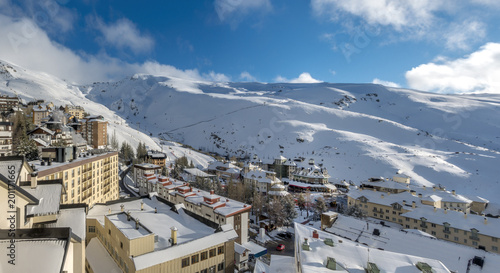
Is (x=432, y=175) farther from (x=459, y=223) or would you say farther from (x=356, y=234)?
(x=356, y=234)

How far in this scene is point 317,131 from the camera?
149875 mm

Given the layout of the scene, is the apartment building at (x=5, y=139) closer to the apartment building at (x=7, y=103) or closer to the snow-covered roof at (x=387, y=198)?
the apartment building at (x=7, y=103)

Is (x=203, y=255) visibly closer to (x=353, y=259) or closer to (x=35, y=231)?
(x=353, y=259)

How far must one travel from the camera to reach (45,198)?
472 inches

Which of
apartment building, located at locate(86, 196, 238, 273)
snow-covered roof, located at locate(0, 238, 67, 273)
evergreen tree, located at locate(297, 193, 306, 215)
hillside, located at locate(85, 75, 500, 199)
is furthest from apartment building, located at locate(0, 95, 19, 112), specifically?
snow-covered roof, located at locate(0, 238, 67, 273)

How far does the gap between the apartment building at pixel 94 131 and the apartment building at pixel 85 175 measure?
57.8 metres

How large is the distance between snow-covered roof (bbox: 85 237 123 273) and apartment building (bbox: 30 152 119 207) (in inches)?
215

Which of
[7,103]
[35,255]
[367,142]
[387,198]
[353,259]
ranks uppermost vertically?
[7,103]

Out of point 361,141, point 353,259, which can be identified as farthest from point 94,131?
point 361,141

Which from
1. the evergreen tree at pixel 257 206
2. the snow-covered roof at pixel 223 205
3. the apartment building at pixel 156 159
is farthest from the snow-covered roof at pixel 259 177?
the snow-covered roof at pixel 223 205

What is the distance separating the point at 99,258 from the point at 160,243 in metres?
6.81

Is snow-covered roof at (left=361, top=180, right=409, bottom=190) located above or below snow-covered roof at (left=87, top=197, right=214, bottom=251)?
below

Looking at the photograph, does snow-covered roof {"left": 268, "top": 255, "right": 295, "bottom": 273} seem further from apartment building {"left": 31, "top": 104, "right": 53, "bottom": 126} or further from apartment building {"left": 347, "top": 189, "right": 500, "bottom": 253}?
apartment building {"left": 31, "top": 104, "right": 53, "bottom": 126}

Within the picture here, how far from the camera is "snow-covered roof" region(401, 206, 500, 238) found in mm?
33250
